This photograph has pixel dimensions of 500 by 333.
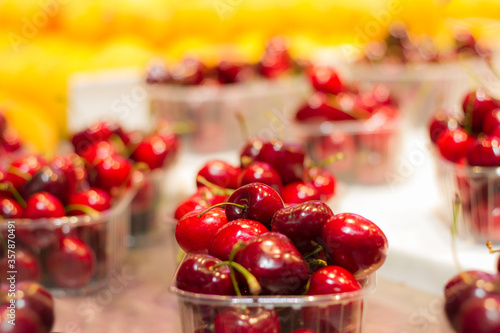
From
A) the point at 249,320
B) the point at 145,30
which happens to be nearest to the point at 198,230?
the point at 249,320

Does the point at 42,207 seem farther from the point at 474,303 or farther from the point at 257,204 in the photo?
the point at 474,303

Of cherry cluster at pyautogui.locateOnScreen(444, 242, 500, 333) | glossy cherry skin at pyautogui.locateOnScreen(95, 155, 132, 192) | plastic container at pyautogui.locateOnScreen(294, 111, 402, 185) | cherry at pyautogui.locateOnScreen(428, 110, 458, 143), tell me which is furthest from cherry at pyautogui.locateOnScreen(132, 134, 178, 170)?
cherry cluster at pyautogui.locateOnScreen(444, 242, 500, 333)

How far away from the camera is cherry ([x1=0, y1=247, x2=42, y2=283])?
95 centimetres

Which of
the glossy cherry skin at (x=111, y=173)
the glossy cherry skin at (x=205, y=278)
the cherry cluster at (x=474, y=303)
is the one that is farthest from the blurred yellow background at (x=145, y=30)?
the cherry cluster at (x=474, y=303)

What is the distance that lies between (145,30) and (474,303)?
1.99 meters

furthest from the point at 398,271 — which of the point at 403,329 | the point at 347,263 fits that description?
the point at 347,263

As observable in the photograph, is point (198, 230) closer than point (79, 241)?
Yes

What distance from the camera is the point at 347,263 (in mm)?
625

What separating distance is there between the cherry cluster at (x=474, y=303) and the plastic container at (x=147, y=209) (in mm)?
801

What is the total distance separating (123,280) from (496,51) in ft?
5.36

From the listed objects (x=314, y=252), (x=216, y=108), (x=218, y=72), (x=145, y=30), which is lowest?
(x=314, y=252)

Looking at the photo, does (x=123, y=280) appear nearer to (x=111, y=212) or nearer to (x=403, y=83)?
(x=111, y=212)

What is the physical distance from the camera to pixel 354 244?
62cm

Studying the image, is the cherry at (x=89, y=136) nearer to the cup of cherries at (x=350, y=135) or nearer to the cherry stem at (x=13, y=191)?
the cherry stem at (x=13, y=191)
